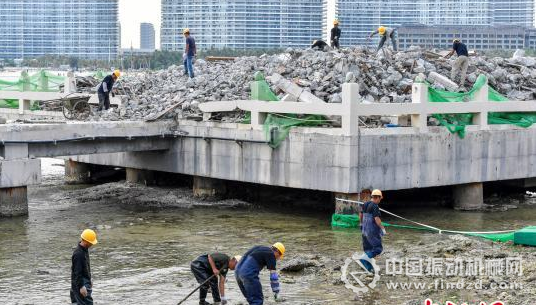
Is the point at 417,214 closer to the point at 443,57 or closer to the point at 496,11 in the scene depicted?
the point at 443,57

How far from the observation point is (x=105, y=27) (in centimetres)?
13325

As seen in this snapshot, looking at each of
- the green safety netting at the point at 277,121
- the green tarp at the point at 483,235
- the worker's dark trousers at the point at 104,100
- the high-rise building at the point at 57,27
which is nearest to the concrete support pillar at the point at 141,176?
the worker's dark trousers at the point at 104,100

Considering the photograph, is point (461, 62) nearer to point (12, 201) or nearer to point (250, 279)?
point (12, 201)

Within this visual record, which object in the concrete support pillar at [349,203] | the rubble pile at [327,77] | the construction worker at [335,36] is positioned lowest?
the concrete support pillar at [349,203]

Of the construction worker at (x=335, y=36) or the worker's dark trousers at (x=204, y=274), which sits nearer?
the worker's dark trousers at (x=204, y=274)

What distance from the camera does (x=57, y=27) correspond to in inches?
5369

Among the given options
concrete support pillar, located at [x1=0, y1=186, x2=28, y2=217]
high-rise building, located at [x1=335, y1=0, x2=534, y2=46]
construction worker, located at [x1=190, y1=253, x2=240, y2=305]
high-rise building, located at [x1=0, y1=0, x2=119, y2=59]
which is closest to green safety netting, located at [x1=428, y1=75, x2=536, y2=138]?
concrete support pillar, located at [x1=0, y1=186, x2=28, y2=217]

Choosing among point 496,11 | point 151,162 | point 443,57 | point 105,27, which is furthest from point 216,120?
point 496,11

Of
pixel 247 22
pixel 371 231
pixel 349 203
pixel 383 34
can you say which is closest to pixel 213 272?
pixel 371 231

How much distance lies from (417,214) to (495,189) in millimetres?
4358

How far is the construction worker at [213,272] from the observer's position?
46.1ft

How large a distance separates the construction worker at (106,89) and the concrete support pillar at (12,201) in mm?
6083

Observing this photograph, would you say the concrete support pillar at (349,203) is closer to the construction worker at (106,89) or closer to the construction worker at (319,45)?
the construction worker at (319,45)

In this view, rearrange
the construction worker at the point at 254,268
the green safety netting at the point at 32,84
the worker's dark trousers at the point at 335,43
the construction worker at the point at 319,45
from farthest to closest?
the green safety netting at the point at 32,84, the worker's dark trousers at the point at 335,43, the construction worker at the point at 319,45, the construction worker at the point at 254,268
